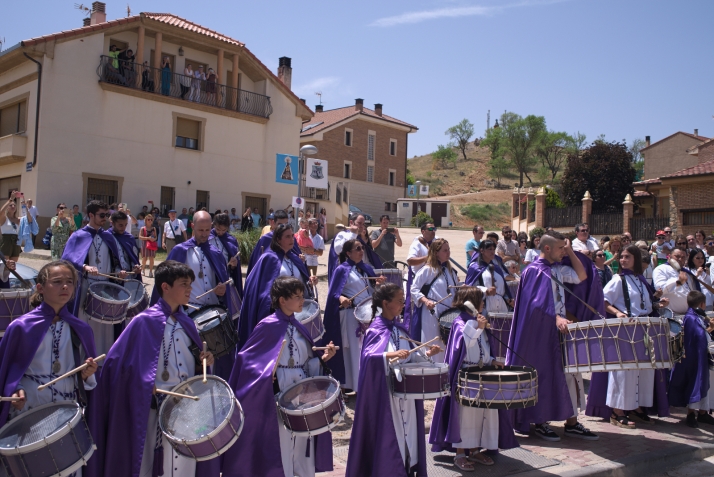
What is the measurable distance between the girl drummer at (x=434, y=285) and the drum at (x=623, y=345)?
1.99m

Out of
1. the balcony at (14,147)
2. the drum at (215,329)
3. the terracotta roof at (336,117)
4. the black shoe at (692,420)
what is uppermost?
the terracotta roof at (336,117)

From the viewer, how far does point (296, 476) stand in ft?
16.9

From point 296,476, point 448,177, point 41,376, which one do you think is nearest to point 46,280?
point 41,376

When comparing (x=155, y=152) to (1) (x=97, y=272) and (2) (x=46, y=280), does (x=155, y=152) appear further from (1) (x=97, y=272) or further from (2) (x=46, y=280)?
(2) (x=46, y=280)

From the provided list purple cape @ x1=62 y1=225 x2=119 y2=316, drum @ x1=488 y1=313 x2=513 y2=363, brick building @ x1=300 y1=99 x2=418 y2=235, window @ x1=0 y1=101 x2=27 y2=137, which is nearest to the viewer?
purple cape @ x1=62 y1=225 x2=119 y2=316

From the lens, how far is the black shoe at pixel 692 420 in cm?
794

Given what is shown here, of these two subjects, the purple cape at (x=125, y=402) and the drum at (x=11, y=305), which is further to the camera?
A: the drum at (x=11, y=305)

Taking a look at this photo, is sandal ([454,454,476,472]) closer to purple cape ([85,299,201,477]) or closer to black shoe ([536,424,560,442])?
black shoe ([536,424,560,442])

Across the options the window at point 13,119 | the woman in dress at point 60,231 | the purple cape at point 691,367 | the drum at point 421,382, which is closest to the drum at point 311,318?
the drum at point 421,382

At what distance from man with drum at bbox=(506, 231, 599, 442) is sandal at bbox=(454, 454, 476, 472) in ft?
4.37

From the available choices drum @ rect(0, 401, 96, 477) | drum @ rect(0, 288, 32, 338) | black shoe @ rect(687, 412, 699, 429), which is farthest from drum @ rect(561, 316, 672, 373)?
drum @ rect(0, 288, 32, 338)

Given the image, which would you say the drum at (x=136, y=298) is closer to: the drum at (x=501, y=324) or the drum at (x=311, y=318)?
the drum at (x=311, y=318)

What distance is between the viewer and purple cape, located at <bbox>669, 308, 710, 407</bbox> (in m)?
7.96

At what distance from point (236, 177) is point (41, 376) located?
85.7ft
